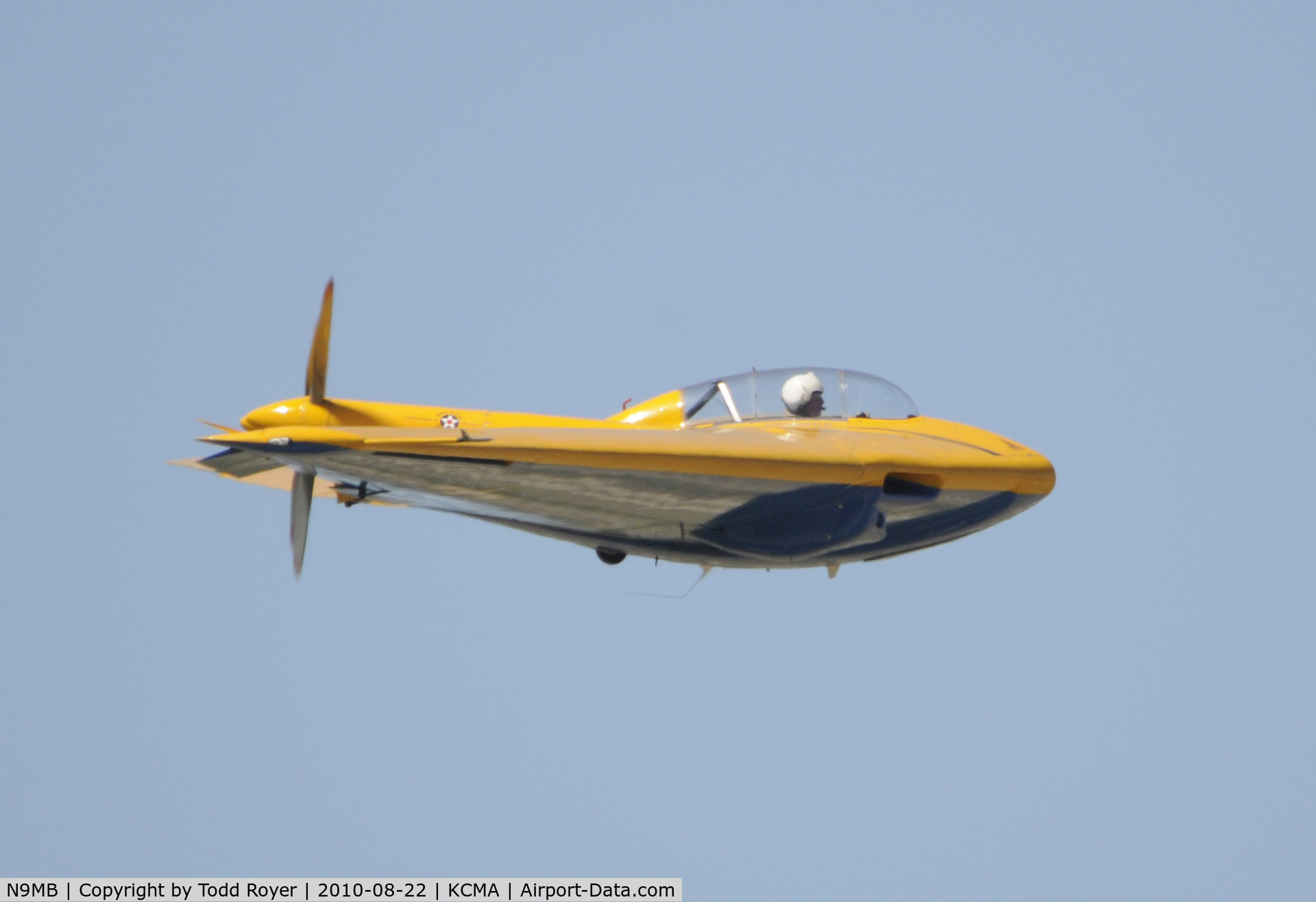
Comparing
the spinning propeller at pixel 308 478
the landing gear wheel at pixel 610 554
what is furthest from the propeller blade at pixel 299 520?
the landing gear wheel at pixel 610 554

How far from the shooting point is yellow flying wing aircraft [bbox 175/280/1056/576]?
76.9 ft

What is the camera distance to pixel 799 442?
87.7ft

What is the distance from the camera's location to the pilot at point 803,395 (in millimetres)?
29625

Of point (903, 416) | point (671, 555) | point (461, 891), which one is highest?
point (903, 416)

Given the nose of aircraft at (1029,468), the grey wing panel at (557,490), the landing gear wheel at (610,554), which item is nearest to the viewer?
the grey wing panel at (557,490)

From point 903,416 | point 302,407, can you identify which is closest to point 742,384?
point 903,416

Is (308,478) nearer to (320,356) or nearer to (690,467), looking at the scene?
(320,356)

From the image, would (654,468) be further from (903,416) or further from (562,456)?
(903,416)

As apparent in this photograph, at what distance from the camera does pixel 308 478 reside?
957 inches

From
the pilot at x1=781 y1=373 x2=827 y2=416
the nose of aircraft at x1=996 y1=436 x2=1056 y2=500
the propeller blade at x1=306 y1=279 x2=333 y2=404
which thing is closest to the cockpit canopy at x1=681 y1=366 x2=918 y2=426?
the pilot at x1=781 y1=373 x2=827 y2=416

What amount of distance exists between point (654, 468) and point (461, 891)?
7.97 m

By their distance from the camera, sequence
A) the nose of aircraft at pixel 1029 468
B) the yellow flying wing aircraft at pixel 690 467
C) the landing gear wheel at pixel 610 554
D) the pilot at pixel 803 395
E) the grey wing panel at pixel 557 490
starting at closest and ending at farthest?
the grey wing panel at pixel 557 490, the yellow flying wing aircraft at pixel 690 467, the nose of aircraft at pixel 1029 468, the pilot at pixel 803 395, the landing gear wheel at pixel 610 554

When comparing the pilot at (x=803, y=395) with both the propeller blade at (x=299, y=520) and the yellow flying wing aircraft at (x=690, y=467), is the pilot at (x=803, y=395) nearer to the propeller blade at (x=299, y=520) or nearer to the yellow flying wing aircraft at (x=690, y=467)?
the yellow flying wing aircraft at (x=690, y=467)

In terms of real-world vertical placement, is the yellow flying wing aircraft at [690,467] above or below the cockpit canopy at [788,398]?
below
